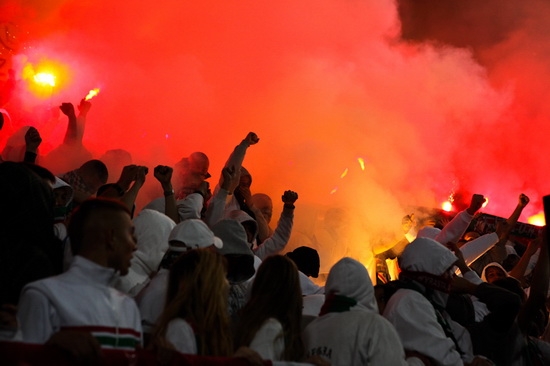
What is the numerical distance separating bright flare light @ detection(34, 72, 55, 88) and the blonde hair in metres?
7.18

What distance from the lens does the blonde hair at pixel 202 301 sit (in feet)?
12.6

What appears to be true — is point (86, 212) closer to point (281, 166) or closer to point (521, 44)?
point (281, 166)

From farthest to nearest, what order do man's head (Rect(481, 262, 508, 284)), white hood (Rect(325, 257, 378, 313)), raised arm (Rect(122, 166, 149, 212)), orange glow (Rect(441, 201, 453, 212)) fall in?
orange glow (Rect(441, 201, 453, 212)) < man's head (Rect(481, 262, 508, 284)) < raised arm (Rect(122, 166, 149, 212)) < white hood (Rect(325, 257, 378, 313))

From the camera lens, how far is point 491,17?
15.4m

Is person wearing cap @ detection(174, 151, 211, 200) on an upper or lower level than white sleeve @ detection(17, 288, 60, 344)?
upper

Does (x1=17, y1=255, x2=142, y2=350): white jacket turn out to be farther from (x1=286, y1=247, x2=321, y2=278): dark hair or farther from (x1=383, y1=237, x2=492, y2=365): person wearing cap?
(x1=286, y1=247, x2=321, y2=278): dark hair

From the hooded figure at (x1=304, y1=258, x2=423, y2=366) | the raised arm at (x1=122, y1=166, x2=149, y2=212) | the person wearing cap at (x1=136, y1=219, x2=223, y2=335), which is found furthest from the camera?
the raised arm at (x1=122, y1=166, x2=149, y2=212)

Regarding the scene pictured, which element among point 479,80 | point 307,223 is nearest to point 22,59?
point 307,223

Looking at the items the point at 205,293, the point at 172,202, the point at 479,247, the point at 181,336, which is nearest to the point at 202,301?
the point at 205,293

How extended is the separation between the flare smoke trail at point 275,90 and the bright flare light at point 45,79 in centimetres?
18

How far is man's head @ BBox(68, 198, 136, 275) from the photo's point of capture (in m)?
3.46

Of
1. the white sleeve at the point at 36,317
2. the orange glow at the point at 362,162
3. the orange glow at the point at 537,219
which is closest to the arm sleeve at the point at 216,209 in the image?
the white sleeve at the point at 36,317

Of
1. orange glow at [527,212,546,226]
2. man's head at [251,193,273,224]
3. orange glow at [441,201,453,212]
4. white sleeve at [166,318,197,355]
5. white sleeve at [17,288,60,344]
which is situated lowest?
white sleeve at [17,288,60,344]

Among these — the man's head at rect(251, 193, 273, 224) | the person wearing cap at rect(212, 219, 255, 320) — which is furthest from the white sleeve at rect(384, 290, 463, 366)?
the man's head at rect(251, 193, 273, 224)
